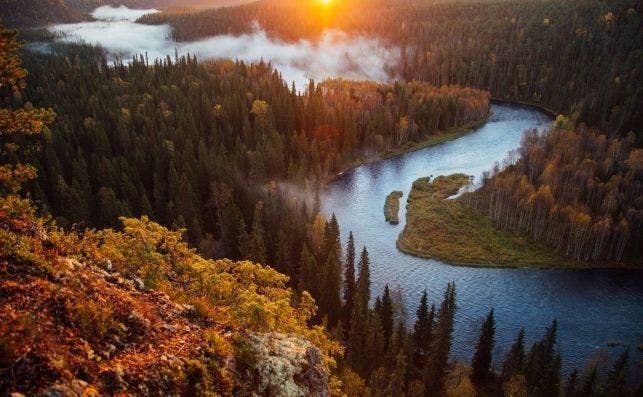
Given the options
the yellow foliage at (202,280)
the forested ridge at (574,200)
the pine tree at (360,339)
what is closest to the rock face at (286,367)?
Answer: the yellow foliage at (202,280)

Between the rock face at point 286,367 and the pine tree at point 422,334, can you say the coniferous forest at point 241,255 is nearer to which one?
the rock face at point 286,367

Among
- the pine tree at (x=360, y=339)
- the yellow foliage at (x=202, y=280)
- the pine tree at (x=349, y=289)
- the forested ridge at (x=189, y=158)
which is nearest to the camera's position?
the yellow foliage at (x=202, y=280)

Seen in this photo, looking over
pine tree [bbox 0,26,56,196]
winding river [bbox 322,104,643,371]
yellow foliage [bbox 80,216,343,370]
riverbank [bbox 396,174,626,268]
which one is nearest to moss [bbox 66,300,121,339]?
A: yellow foliage [bbox 80,216,343,370]

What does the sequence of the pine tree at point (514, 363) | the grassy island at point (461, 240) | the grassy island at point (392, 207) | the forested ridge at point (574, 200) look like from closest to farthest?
the pine tree at point (514, 363), the forested ridge at point (574, 200), the grassy island at point (461, 240), the grassy island at point (392, 207)

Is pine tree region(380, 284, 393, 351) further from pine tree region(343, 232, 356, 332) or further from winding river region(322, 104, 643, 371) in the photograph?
winding river region(322, 104, 643, 371)

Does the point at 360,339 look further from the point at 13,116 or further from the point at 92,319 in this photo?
the point at 13,116

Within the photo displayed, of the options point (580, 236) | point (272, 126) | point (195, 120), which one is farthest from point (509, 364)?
point (195, 120)
